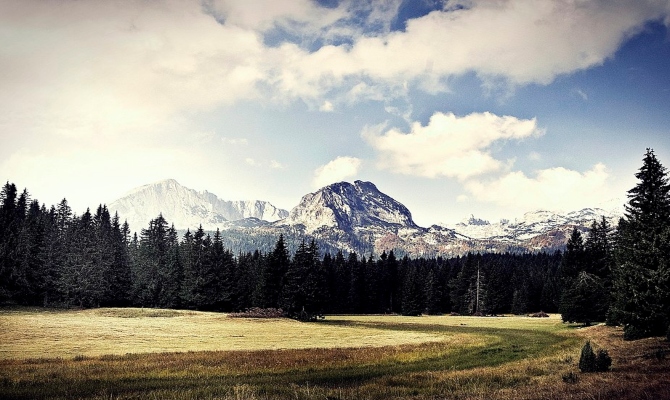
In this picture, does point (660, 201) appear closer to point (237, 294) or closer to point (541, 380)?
point (541, 380)

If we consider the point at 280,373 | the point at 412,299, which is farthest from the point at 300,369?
the point at 412,299

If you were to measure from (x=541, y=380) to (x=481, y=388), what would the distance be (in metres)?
4.26

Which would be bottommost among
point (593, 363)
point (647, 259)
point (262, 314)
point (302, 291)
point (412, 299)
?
point (262, 314)

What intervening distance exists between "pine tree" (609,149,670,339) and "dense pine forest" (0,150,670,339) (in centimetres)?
10

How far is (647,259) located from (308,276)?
184 ft

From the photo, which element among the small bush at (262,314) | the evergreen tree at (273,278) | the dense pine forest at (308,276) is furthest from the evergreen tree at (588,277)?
the evergreen tree at (273,278)

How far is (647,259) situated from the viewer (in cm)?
3562

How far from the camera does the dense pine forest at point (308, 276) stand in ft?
125

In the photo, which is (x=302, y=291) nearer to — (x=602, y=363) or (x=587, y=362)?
(x=587, y=362)

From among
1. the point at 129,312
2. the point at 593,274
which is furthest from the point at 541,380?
the point at 129,312

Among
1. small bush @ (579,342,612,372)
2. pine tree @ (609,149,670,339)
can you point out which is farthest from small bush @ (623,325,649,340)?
small bush @ (579,342,612,372)

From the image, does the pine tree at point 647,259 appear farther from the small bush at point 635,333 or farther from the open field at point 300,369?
the open field at point 300,369

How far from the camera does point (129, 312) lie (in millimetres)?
75000

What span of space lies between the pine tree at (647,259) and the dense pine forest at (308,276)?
97 mm
